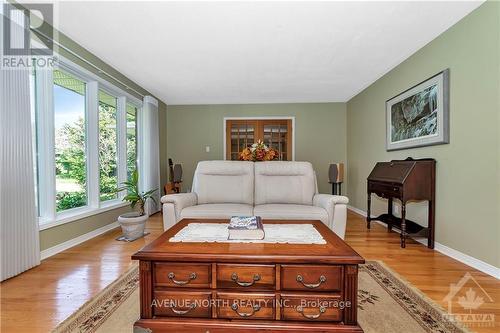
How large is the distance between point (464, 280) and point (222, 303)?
6.38 feet

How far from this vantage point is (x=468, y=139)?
2.19 metres

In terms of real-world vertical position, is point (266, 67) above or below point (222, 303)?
above

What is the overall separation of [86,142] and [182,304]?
2.72 m

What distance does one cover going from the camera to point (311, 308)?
3.76 ft

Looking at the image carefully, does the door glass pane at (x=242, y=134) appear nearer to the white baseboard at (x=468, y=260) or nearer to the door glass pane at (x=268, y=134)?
the door glass pane at (x=268, y=134)

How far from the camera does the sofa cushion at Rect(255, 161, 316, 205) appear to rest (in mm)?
2832

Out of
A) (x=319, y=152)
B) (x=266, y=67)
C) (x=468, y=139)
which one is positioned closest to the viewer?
(x=468, y=139)

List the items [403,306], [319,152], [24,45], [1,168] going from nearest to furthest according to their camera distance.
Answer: [403,306] → [1,168] → [24,45] → [319,152]

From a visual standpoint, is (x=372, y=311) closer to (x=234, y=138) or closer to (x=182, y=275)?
(x=182, y=275)

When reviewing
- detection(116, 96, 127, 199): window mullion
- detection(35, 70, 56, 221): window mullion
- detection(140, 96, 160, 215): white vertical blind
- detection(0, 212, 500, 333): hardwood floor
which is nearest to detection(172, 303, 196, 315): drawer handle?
detection(0, 212, 500, 333): hardwood floor

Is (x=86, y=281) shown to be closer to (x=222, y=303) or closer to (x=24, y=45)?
(x=222, y=303)

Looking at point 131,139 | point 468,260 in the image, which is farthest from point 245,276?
point 131,139

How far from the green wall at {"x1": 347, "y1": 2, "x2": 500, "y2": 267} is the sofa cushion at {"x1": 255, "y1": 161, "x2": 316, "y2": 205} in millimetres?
1335

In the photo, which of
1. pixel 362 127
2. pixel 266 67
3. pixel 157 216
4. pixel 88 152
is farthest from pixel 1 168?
pixel 362 127
